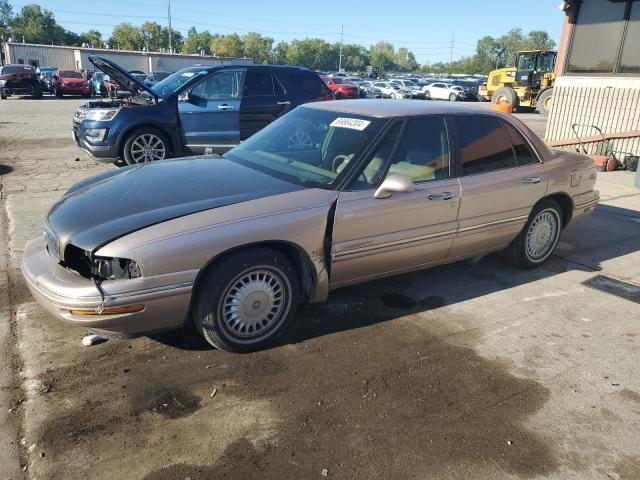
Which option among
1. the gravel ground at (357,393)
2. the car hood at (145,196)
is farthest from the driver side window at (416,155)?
the gravel ground at (357,393)

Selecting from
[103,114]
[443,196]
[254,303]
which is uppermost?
[103,114]

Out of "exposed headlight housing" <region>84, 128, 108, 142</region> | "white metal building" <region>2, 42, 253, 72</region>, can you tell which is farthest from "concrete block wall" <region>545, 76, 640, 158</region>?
"white metal building" <region>2, 42, 253, 72</region>

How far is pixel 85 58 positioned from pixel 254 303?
5890cm

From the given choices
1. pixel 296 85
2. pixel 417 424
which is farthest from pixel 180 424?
pixel 296 85

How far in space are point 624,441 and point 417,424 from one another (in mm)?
1100

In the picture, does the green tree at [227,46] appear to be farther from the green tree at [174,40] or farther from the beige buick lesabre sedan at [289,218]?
the beige buick lesabre sedan at [289,218]

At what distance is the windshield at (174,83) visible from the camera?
8742 mm

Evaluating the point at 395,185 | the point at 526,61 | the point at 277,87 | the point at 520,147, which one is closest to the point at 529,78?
the point at 526,61

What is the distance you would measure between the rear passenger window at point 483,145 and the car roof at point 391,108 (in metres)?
0.12

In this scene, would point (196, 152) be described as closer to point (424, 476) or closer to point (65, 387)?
point (65, 387)

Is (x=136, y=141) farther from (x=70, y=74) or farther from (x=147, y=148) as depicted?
(x=70, y=74)

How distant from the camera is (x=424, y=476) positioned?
2.49 meters

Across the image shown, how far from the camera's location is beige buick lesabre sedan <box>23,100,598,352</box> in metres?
3.03

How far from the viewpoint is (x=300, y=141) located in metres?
4.30
